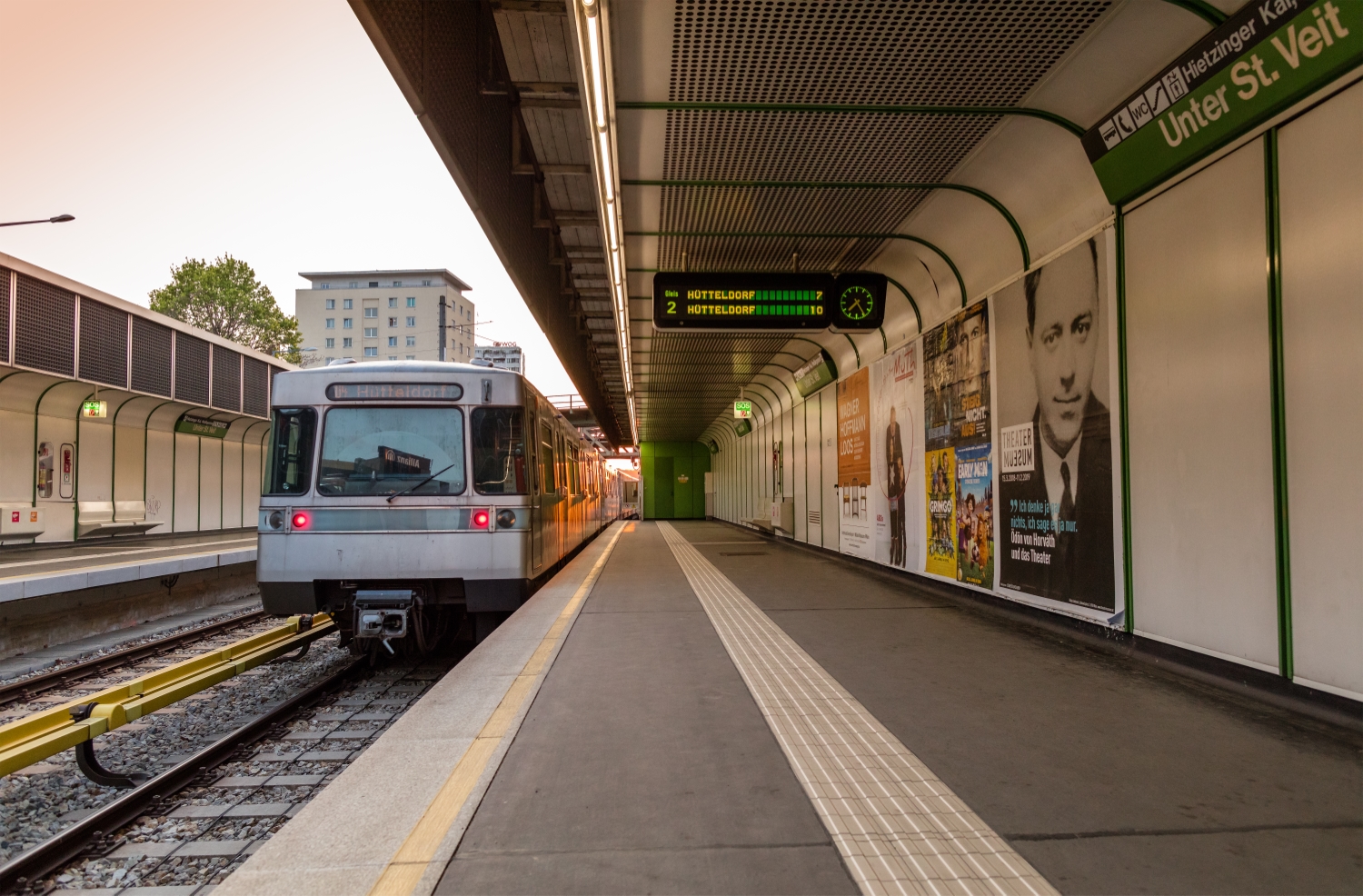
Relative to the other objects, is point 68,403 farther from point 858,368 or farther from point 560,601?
point 858,368

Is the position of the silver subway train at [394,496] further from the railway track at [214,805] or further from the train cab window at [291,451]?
the railway track at [214,805]

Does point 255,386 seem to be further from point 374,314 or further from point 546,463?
point 374,314

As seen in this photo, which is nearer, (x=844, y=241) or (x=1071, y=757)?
(x=1071, y=757)

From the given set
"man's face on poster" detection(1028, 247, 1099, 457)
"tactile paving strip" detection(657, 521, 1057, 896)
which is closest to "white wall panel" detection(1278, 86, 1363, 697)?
→ "man's face on poster" detection(1028, 247, 1099, 457)

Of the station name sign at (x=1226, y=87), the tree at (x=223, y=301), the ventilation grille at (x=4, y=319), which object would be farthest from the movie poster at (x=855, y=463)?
the tree at (x=223, y=301)

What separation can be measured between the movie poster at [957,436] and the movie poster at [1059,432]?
36cm

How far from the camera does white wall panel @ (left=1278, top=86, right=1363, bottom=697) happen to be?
395 cm

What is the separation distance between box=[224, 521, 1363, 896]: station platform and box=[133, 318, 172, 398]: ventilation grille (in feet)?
54.9

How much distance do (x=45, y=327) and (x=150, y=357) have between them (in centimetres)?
352

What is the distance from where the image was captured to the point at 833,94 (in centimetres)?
599

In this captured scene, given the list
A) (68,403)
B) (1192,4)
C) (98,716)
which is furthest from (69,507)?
(1192,4)

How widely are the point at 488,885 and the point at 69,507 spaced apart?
19420 mm

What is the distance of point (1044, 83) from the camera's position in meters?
5.78

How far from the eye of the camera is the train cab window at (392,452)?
6.90 metres
